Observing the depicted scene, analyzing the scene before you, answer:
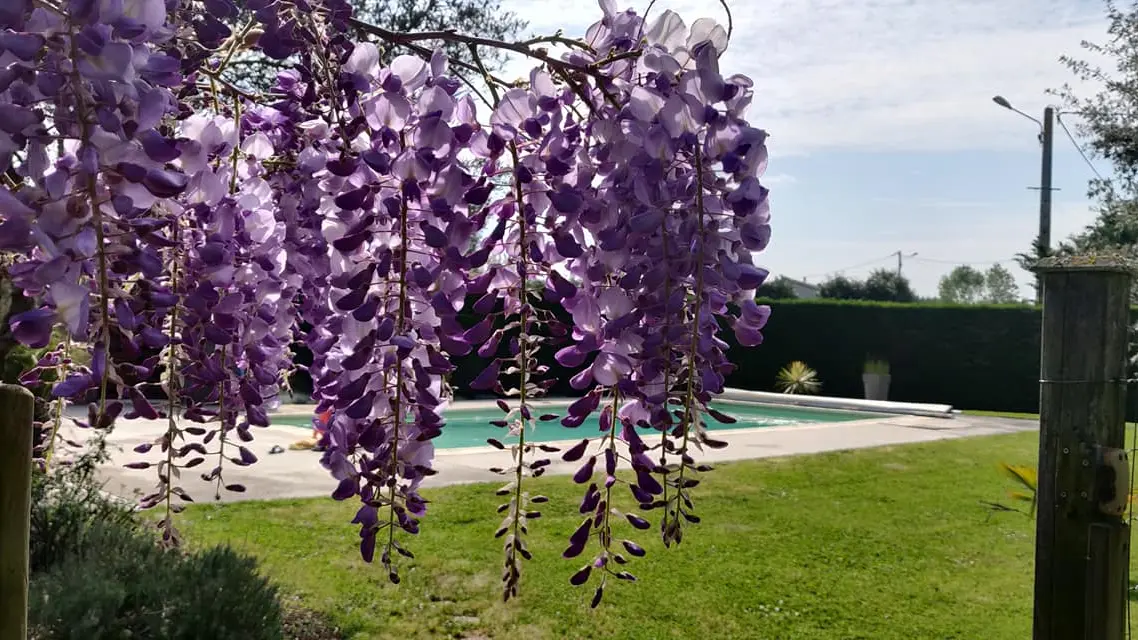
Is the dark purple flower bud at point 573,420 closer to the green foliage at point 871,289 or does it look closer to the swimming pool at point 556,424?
the swimming pool at point 556,424

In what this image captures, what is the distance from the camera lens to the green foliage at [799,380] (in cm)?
1612

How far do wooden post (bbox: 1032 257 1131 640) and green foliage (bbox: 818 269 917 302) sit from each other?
3425cm

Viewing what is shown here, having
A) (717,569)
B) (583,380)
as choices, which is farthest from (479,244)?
(717,569)

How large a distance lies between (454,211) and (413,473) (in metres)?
0.28

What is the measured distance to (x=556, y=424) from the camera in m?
10.9

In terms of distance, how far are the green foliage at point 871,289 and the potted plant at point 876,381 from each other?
19963 millimetres

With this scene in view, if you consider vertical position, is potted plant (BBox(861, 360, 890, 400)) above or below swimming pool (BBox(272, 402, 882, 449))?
above

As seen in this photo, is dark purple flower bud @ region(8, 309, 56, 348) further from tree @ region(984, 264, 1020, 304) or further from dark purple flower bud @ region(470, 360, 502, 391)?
tree @ region(984, 264, 1020, 304)

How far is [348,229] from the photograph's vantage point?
91 centimetres

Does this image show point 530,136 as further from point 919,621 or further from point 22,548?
point 919,621

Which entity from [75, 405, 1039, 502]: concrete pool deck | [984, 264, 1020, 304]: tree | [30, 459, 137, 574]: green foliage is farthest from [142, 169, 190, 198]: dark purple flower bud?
[984, 264, 1020, 304]: tree

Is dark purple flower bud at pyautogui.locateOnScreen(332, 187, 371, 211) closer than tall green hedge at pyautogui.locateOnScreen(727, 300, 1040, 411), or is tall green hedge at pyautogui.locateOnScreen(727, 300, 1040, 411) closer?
dark purple flower bud at pyautogui.locateOnScreen(332, 187, 371, 211)

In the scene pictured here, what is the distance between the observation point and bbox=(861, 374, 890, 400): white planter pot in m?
16.0

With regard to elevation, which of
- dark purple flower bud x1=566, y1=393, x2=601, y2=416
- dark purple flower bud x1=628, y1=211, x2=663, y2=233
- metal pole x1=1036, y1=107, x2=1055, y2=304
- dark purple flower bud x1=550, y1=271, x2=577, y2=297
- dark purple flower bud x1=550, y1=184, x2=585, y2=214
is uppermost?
metal pole x1=1036, y1=107, x2=1055, y2=304
